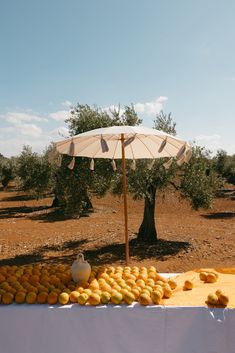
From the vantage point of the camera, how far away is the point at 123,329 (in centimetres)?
369

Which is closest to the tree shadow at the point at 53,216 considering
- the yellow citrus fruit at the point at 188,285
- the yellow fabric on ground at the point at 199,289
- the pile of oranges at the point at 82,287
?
the pile of oranges at the point at 82,287

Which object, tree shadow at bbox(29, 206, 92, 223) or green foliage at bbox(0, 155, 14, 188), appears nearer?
tree shadow at bbox(29, 206, 92, 223)

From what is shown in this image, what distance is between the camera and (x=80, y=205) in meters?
12.1

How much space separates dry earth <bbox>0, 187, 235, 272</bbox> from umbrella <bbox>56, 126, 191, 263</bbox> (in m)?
4.46

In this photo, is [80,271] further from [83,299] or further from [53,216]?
[53,216]

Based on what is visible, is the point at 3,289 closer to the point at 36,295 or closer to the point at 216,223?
the point at 36,295

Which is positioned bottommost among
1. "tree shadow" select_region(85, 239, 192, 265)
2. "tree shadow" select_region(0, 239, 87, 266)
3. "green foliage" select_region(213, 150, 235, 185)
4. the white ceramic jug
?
"tree shadow" select_region(0, 239, 87, 266)

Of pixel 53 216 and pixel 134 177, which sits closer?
pixel 134 177

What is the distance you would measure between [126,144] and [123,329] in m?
3.37

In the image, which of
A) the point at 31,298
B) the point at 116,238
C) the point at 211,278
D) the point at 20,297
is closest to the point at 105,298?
the point at 31,298

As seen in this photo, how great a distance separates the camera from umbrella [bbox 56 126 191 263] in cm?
515

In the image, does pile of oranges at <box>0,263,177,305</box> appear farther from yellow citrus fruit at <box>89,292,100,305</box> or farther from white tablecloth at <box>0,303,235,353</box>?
white tablecloth at <box>0,303,235,353</box>

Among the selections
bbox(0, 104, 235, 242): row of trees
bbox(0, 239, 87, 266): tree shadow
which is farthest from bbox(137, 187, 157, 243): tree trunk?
bbox(0, 239, 87, 266): tree shadow

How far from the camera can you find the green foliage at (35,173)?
2358cm
